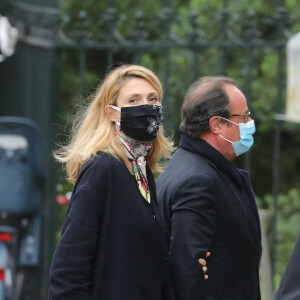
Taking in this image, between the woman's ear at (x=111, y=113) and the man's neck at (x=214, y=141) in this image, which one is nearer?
the woman's ear at (x=111, y=113)

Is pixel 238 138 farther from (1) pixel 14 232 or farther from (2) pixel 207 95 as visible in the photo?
(1) pixel 14 232

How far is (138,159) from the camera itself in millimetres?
2553

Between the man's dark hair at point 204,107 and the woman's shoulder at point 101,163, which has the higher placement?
the man's dark hair at point 204,107

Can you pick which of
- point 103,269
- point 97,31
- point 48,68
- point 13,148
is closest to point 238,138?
point 103,269

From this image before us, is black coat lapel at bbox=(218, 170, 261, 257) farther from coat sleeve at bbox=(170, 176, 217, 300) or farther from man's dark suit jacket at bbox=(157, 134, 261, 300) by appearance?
coat sleeve at bbox=(170, 176, 217, 300)

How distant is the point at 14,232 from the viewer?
5043mm

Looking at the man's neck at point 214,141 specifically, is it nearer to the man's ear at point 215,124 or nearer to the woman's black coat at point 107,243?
the man's ear at point 215,124

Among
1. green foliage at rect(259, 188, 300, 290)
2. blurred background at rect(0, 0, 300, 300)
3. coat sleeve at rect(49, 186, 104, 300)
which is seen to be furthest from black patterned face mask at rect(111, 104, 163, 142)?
green foliage at rect(259, 188, 300, 290)

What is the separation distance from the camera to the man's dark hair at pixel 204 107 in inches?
120

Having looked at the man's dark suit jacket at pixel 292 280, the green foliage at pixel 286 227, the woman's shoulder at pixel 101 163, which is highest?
the woman's shoulder at pixel 101 163

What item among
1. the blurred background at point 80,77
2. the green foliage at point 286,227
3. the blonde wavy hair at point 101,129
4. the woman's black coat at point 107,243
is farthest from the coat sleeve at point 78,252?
the green foliage at point 286,227

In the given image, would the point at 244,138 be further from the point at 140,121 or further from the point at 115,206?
the point at 115,206

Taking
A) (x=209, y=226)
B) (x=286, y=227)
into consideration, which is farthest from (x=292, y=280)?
(x=286, y=227)

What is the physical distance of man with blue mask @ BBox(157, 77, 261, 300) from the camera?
2.74 m
